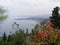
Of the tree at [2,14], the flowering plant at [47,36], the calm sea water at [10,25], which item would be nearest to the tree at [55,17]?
the calm sea water at [10,25]

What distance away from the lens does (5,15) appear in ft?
17.9

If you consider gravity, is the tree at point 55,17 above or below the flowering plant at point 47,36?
above

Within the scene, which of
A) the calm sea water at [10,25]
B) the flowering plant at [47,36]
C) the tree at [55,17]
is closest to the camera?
the flowering plant at [47,36]

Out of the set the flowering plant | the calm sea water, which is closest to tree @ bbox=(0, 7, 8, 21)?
the calm sea water

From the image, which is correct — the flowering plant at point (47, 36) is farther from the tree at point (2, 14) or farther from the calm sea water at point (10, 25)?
the tree at point (2, 14)

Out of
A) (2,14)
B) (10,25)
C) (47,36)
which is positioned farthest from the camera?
(2,14)

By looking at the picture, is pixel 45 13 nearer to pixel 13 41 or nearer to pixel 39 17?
pixel 39 17

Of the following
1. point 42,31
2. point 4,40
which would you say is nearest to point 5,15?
point 4,40

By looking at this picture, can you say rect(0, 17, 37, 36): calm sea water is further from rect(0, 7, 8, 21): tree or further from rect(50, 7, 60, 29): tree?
rect(50, 7, 60, 29): tree

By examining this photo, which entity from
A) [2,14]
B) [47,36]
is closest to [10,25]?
[2,14]

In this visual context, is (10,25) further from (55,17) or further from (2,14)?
(55,17)

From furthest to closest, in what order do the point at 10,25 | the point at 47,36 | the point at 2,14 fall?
the point at 2,14 → the point at 10,25 → the point at 47,36

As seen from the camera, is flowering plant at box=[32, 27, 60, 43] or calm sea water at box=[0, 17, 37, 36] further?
calm sea water at box=[0, 17, 37, 36]

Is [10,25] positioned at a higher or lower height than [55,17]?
lower
